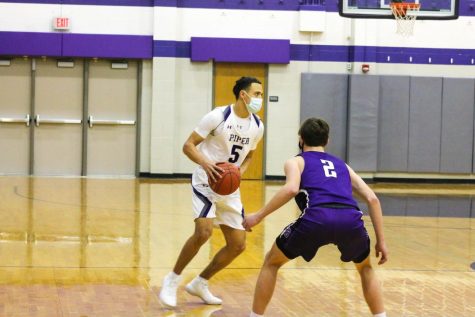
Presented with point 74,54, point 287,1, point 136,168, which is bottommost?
point 136,168

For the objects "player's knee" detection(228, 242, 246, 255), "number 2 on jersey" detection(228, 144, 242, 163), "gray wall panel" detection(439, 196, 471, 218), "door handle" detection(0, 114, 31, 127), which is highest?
"number 2 on jersey" detection(228, 144, 242, 163)

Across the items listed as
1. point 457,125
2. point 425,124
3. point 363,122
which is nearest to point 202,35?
point 363,122

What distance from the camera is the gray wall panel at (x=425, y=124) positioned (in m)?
20.1

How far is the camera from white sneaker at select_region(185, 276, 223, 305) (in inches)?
269

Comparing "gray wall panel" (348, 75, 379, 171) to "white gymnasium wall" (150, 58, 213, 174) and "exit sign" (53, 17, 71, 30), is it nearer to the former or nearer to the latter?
"white gymnasium wall" (150, 58, 213, 174)

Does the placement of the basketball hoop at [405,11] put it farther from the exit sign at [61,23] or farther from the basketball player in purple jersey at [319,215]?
the basketball player in purple jersey at [319,215]

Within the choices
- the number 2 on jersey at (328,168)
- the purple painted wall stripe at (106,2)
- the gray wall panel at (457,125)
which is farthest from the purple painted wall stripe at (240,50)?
the number 2 on jersey at (328,168)

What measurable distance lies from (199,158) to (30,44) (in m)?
13.5

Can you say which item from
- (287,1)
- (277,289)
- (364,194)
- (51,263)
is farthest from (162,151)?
(364,194)

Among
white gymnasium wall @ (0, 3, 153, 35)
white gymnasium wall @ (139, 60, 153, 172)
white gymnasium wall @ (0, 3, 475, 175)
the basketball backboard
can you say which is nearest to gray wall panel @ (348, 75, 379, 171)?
white gymnasium wall @ (0, 3, 475, 175)

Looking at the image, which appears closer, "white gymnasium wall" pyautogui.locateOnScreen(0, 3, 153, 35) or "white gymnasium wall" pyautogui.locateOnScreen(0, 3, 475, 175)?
"white gymnasium wall" pyautogui.locateOnScreen(0, 3, 153, 35)

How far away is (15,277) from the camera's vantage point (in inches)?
305

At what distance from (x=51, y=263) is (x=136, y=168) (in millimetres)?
11352

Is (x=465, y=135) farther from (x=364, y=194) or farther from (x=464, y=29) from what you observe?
(x=364, y=194)
